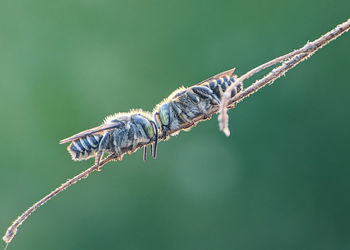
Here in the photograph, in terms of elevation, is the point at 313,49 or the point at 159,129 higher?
the point at 159,129

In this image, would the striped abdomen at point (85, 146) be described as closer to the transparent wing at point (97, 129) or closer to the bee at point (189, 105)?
the transparent wing at point (97, 129)

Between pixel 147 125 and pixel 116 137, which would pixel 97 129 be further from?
pixel 147 125

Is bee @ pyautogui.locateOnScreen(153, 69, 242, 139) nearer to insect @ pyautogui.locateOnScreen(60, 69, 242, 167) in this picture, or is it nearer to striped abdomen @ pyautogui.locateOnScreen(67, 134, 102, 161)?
insect @ pyautogui.locateOnScreen(60, 69, 242, 167)

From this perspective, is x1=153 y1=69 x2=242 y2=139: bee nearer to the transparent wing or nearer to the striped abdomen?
the transparent wing

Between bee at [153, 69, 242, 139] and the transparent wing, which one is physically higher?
the transparent wing

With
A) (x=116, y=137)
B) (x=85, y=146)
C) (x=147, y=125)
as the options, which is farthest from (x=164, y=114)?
(x=85, y=146)

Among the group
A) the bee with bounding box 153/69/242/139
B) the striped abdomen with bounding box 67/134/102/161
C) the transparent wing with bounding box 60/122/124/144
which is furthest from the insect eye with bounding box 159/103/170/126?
the striped abdomen with bounding box 67/134/102/161

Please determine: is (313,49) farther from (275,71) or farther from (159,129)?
(159,129)

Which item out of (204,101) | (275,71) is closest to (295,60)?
(275,71)
